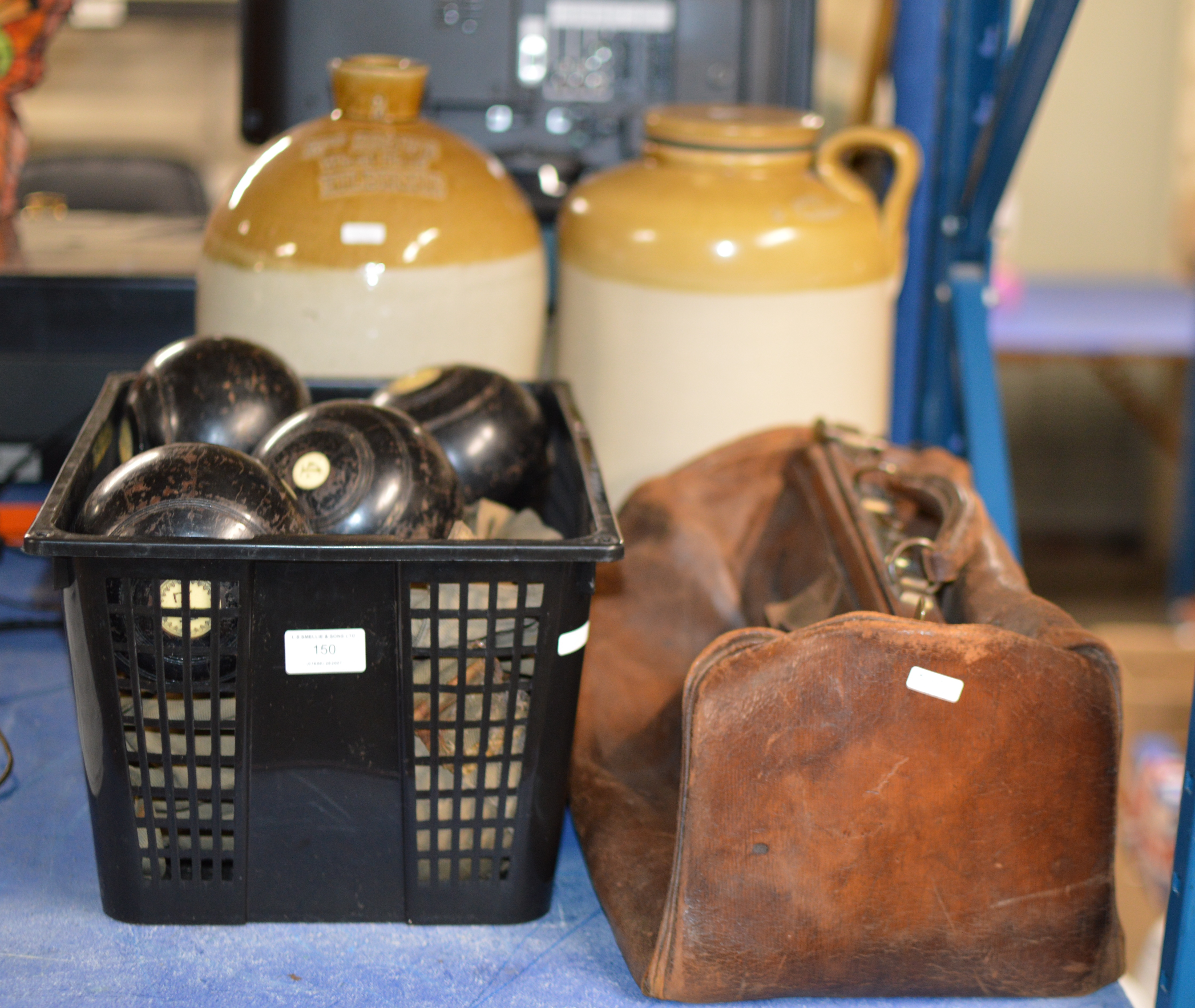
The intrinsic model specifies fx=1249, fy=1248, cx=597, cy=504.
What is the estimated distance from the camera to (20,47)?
1533 millimetres

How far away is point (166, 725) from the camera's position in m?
0.78

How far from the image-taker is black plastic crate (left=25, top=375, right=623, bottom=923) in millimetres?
759

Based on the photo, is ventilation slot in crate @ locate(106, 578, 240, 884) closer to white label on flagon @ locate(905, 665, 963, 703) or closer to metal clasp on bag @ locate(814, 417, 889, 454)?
white label on flagon @ locate(905, 665, 963, 703)

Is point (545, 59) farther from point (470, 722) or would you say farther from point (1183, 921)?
point (1183, 921)

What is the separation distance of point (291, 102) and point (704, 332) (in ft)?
2.40

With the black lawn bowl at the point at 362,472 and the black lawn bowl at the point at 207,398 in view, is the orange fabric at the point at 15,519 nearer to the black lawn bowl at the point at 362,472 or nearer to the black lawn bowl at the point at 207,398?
the black lawn bowl at the point at 207,398

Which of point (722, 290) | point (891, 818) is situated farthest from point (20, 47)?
point (891, 818)

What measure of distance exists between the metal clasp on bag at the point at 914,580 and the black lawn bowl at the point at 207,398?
1.63ft

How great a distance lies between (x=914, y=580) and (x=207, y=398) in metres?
0.56

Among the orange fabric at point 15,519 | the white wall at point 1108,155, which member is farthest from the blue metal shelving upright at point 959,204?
the white wall at point 1108,155

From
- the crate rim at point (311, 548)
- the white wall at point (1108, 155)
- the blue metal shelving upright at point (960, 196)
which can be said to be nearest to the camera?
the crate rim at point (311, 548)

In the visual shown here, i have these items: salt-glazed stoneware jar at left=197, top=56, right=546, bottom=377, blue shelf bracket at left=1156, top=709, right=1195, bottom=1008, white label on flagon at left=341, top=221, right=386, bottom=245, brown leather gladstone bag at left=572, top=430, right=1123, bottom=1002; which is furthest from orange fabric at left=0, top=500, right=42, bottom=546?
blue shelf bracket at left=1156, top=709, right=1195, bottom=1008

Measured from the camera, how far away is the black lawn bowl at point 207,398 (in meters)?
0.98

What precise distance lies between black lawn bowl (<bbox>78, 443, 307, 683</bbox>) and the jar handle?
76 cm
